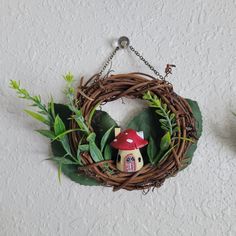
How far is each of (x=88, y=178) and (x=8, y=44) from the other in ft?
1.48

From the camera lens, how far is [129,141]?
32.2 inches

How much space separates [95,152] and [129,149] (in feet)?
0.31

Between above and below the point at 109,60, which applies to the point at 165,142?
below

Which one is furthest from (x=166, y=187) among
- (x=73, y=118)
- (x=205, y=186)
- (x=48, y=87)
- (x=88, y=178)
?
(x=48, y=87)

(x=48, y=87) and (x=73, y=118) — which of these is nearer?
(x=73, y=118)

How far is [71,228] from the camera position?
1.00 meters

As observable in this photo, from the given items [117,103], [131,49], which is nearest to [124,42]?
[131,49]

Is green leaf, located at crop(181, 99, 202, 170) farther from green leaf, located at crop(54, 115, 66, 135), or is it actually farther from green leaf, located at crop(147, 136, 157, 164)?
green leaf, located at crop(54, 115, 66, 135)

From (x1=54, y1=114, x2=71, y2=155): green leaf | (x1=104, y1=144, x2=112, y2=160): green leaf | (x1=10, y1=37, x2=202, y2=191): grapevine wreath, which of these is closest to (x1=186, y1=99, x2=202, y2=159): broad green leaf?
(x1=10, y1=37, x2=202, y2=191): grapevine wreath

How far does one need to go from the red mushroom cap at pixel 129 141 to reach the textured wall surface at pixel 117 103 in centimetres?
11

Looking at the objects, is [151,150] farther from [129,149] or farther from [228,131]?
[228,131]

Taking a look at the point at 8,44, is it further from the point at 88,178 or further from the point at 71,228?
the point at 71,228

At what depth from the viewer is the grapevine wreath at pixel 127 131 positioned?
839 millimetres

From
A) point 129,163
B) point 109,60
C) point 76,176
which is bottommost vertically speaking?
point 76,176
